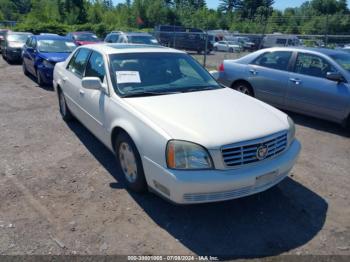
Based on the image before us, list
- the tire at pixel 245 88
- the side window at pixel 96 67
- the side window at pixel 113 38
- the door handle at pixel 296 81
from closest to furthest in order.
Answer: the side window at pixel 96 67 < the door handle at pixel 296 81 < the tire at pixel 245 88 < the side window at pixel 113 38

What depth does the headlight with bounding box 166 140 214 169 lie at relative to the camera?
3156 mm

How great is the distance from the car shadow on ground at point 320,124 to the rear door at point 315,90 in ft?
0.84

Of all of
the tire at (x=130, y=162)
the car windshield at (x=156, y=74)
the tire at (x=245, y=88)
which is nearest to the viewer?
the tire at (x=130, y=162)

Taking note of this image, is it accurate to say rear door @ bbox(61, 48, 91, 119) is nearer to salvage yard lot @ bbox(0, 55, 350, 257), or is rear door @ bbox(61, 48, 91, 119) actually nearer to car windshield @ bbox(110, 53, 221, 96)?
salvage yard lot @ bbox(0, 55, 350, 257)

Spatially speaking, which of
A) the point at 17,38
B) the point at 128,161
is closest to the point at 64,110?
the point at 128,161

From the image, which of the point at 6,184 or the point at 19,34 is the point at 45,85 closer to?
the point at 6,184

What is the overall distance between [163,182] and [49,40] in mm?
9522

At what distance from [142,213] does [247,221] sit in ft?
3.62

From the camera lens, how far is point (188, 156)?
10.4 ft

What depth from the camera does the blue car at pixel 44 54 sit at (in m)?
9.80

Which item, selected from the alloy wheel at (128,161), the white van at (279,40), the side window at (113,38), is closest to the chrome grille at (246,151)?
the alloy wheel at (128,161)

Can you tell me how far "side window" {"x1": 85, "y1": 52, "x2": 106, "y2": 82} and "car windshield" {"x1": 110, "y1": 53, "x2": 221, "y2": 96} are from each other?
203 millimetres

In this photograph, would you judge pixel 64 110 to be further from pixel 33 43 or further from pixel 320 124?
pixel 33 43

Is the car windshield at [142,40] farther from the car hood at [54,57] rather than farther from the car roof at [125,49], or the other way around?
the car roof at [125,49]
